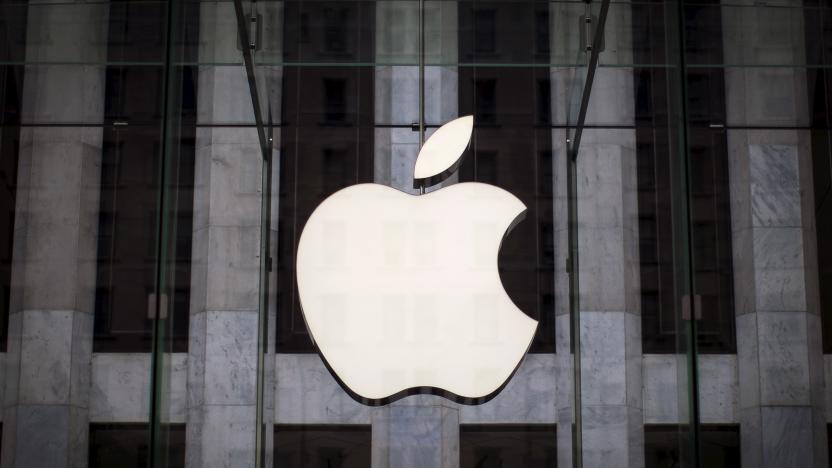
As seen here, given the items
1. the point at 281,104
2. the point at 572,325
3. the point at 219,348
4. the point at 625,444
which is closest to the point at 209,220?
the point at 219,348

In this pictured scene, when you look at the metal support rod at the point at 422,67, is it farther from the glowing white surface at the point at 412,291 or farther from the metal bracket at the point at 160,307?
the metal bracket at the point at 160,307

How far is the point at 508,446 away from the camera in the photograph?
8172 mm

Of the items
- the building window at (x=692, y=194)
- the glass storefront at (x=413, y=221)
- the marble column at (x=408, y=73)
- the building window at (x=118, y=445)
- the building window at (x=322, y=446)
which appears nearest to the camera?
the building window at (x=692, y=194)

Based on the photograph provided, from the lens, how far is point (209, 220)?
7.78 m

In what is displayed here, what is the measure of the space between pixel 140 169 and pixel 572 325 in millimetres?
3176

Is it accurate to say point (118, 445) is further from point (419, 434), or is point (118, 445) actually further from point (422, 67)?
point (422, 67)

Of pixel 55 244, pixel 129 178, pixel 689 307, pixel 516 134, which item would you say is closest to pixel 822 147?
pixel 516 134

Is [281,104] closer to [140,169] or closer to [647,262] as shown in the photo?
[140,169]

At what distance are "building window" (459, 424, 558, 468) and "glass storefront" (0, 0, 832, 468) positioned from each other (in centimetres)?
1

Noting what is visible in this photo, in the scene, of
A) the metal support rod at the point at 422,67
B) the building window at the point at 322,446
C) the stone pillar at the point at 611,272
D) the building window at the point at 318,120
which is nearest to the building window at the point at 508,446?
the stone pillar at the point at 611,272

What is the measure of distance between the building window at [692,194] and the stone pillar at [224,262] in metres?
2.53

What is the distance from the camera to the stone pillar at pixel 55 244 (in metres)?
7.61

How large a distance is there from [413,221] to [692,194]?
5.32ft

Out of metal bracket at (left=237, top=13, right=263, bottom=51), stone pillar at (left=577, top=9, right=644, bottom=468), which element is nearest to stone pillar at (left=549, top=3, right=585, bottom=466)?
stone pillar at (left=577, top=9, right=644, bottom=468)
